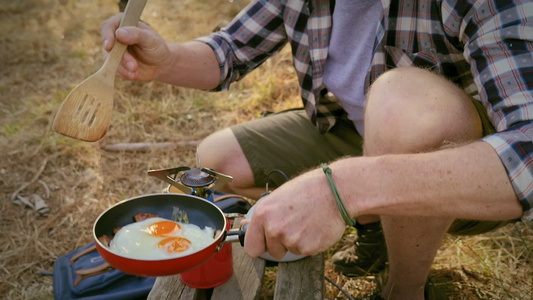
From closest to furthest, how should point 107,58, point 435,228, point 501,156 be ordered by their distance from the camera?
point 501,156 < point 435,228 < point 107,58

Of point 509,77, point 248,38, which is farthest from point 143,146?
point 509,77

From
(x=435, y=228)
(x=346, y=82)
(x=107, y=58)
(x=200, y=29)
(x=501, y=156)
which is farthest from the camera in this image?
(x=200, y=29)

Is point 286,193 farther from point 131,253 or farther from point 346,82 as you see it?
point 346,82

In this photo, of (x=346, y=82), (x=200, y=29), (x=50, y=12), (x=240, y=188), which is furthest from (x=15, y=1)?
(x=346, y=82)

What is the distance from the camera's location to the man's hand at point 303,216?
47.0 inches

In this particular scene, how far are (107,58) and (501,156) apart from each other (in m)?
1.27

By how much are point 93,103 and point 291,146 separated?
0.94 meters

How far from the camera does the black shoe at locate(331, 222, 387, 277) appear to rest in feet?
6.86

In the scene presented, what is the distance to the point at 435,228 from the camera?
1480 millimetres

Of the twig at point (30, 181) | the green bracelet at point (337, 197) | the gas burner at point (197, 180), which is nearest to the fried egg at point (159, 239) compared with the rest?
the gas burner at point (197, 180)

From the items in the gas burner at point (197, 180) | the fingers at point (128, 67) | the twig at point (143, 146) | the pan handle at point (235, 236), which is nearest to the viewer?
the pan handle at point (235, 236)

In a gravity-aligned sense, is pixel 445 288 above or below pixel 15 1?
below

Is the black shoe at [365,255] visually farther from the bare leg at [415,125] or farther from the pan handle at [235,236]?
the pan handle at [235,236]

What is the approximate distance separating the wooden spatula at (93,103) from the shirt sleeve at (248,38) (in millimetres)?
532
